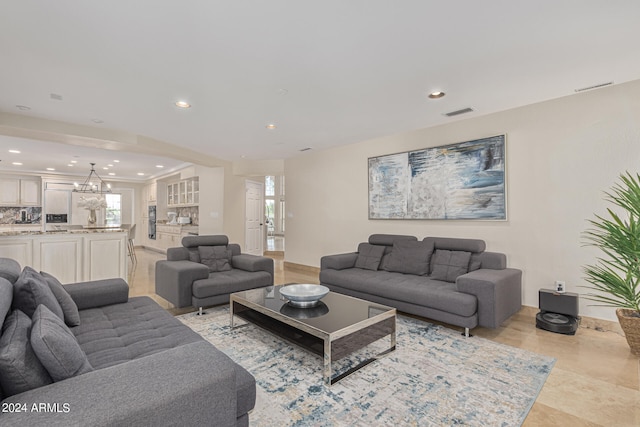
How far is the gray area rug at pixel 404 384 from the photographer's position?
1.78m

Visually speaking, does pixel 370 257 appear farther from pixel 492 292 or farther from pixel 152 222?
pixel 152 222

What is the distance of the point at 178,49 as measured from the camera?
2.34 m

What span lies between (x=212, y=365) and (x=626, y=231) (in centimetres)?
339

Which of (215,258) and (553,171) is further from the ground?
(553,171)

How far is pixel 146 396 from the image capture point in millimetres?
985

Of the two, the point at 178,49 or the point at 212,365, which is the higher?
the point at 178,49

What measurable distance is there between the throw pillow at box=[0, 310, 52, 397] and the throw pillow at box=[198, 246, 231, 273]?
3057 mm

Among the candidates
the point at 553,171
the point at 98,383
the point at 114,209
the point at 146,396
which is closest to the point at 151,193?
the point at 114,209

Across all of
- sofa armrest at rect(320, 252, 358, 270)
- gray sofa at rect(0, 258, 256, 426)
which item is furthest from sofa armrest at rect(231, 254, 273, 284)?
gray sofa at rect(0, 258, 256, 426)

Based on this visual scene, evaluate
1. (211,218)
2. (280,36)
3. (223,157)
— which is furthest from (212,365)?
(211,218)

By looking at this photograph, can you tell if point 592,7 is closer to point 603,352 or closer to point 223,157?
point 603,352

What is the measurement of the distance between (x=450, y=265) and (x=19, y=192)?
11.3m

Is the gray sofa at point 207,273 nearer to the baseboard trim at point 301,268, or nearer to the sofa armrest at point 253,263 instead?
the sofa armrest at point 253,263

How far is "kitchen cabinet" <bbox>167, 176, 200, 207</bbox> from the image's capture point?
8.36 metres
